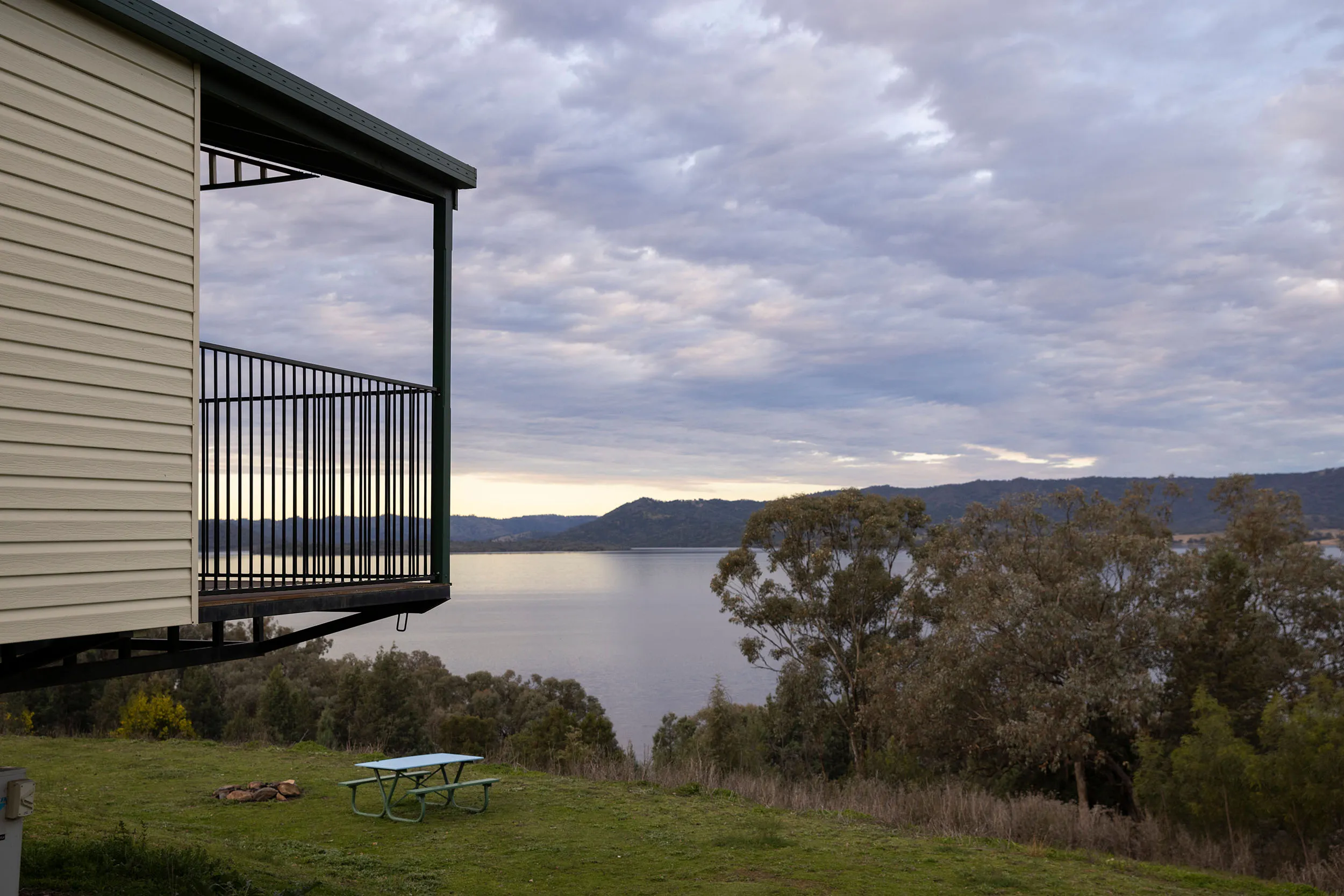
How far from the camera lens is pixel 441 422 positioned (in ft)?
21.0

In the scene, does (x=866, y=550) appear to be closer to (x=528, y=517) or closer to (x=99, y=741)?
(x=99, y=741)

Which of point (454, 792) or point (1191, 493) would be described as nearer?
point (454, 792)

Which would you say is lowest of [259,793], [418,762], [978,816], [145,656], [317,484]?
[978,816]

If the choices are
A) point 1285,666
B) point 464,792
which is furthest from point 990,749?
point 464,792

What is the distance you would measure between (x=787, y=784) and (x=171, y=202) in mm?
11469

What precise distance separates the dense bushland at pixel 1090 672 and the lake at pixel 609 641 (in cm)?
619

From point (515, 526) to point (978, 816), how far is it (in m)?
71.6

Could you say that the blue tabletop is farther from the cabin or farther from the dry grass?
the cabin

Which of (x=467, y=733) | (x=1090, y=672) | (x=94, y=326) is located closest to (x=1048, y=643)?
(x=1090, y=672)

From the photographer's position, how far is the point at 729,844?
28.0 ft

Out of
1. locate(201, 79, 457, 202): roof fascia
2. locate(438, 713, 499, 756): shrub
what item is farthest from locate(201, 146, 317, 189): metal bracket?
locate(438, 713, 499, 756): shrub

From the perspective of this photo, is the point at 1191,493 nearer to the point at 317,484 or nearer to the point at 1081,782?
the point at 1081,782

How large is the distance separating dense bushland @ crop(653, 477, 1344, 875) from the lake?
6.19 metres

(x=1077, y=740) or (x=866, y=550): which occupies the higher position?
(x=866, y=550)
